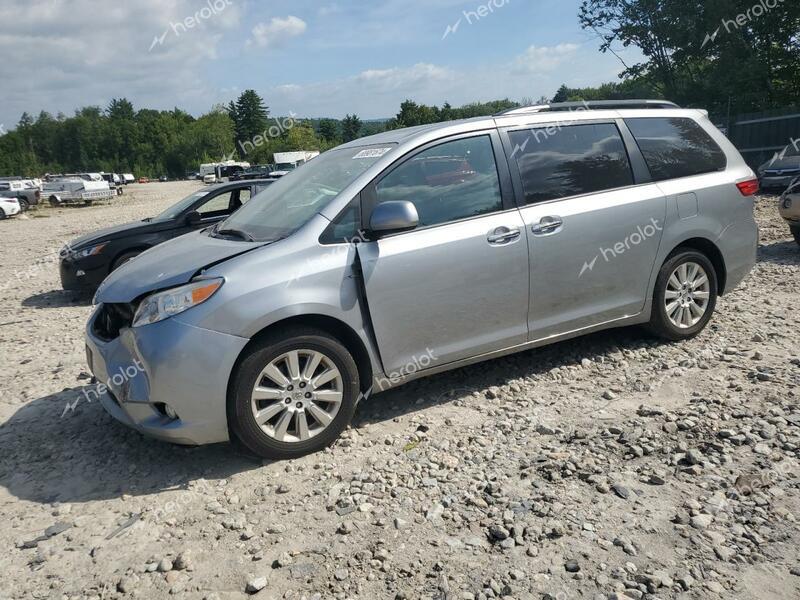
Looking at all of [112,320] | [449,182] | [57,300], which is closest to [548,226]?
[449,182]

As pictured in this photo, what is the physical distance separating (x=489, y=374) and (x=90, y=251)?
6273mm

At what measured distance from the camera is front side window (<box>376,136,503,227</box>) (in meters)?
Result: 4.15

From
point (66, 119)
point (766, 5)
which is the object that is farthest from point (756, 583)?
point (66, 119)

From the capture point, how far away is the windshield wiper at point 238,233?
4.14 m

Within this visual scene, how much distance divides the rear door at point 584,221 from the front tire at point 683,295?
0.70 feet

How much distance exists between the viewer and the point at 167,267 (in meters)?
3.94

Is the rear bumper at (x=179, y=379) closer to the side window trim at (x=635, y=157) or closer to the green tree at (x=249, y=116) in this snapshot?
the side window trim at (x=635, y=157)

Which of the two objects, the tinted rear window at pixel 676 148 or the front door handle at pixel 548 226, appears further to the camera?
the tinted rear window at pixel 676 148

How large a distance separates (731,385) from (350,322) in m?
2.75

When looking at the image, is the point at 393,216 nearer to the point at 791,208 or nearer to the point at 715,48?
the point at 791,208

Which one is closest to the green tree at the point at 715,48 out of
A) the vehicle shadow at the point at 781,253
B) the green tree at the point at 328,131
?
the vehicle shadow at the point at 781,253

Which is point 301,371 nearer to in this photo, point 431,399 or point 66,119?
point 431,399

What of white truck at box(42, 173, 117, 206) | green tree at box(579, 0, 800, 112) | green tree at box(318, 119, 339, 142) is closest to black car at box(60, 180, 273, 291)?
green tree at box(579, 0, 800, 112)

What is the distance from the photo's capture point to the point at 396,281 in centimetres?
395
